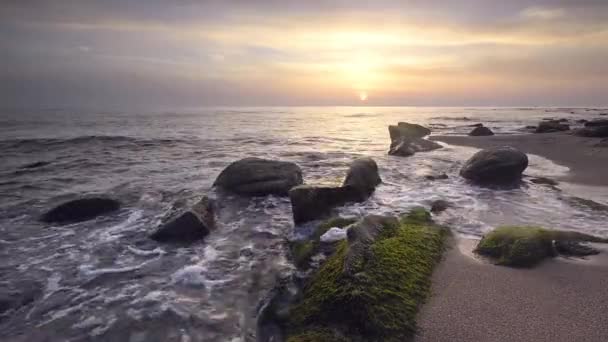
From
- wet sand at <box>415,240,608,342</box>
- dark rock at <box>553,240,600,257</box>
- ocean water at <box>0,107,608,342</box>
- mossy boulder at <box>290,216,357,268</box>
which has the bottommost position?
ocean water at <box>0,107,608,342</box>

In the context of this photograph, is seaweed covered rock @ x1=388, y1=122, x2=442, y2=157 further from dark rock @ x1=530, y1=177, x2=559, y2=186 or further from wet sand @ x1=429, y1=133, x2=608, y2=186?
dark rock @ x1=530, y1=177, x2=559, y2=186

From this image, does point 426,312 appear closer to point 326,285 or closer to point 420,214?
point 326,285

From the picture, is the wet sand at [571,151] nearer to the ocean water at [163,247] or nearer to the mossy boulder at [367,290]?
the ocean water at [163,247]

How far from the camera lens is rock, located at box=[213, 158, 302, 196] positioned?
10484 millimetres

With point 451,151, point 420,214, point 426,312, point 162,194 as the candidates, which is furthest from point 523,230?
point 451,151

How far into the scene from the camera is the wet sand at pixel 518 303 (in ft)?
11.3

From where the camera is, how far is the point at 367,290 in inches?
154

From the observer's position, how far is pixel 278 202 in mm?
9828

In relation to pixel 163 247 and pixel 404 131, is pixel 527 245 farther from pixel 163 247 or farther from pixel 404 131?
pixel 404 131

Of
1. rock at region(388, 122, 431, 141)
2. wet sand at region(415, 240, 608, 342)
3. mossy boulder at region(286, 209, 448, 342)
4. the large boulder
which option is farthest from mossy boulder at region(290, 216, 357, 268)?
rock at region(388, 122, 431, 141)

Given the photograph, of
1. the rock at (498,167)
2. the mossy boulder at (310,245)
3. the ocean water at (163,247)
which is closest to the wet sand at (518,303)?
the ocean water at (163,247)

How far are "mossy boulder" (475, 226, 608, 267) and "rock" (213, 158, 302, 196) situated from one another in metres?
6.03

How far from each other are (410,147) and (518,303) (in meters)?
17.0

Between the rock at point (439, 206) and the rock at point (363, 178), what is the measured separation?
181cm
